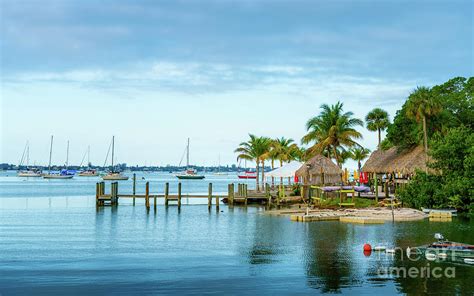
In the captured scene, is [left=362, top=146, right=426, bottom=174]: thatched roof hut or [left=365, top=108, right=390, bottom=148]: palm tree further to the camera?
[left=365, top=108, right=390, bottom=148]: palm tree

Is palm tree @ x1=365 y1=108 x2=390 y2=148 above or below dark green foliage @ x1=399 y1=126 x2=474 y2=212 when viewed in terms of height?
above

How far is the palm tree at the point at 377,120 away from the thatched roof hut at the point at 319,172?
2537 cm

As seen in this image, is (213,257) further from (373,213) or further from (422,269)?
(373,213)

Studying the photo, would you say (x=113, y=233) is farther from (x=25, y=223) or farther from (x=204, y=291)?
(x=204, y=291)

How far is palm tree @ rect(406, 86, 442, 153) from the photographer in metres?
54.1

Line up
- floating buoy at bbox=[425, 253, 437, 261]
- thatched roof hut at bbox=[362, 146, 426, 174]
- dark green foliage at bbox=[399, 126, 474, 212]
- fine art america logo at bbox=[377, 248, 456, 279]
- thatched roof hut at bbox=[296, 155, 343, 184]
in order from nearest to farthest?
fine art america logo at bbox=[377, 248, 456, 279] → floating buoy at bbox=[425, 253, 437, 261] → dark green foliage at bbox=[399, 126, 474, 212] → thatched roof hut at bbox=[362, 146, 426, 174] → thatched roof hut at bbox=[296, 155, 343, 184]

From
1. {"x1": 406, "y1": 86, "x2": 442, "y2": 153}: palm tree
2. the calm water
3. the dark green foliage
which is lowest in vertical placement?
the calm water

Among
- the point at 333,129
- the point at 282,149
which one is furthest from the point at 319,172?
the point at 282,149

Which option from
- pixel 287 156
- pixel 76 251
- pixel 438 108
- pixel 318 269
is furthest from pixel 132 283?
pixel 287 156

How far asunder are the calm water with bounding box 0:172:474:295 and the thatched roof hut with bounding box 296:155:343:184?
1120 centimetres

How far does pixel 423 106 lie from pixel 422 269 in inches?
1259

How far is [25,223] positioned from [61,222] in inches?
119

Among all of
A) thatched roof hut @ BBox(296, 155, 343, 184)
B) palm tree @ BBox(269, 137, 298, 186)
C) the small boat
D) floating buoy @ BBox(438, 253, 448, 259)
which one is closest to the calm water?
the small boat

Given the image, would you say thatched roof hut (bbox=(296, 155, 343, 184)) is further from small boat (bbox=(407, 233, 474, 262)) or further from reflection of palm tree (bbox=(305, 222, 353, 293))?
small boat (bbox=(407, 233, 474, 262))
